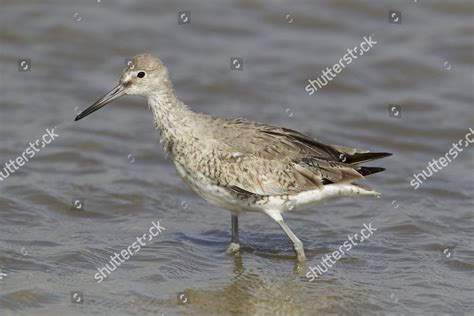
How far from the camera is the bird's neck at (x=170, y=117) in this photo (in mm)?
8711

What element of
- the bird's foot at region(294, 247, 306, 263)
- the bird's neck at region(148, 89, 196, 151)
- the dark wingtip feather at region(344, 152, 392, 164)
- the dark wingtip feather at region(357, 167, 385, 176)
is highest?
the bird's neck at region(148, 89, 196, 151)

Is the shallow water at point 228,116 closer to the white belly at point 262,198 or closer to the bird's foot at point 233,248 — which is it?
the bird's foot at point 233,248

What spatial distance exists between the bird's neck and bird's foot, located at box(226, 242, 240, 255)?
3.61 feet

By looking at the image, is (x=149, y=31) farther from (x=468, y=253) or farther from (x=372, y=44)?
(x=468, y=253)

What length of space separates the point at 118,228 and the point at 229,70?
14.3 feet

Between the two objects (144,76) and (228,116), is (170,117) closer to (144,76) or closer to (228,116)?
(144,76)

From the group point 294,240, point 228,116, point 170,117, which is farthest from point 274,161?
point 228,116

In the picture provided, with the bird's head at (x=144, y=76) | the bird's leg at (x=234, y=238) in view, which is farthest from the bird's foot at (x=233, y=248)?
the bird's head at (x=144, y=76)

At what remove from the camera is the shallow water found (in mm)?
8203

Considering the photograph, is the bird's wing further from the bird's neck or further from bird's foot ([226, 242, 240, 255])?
bird's foot ([226, 242, 240, 255])

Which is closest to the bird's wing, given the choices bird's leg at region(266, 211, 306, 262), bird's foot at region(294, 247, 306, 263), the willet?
the willet

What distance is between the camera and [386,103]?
42.3ft

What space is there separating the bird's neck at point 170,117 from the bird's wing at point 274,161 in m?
0.32

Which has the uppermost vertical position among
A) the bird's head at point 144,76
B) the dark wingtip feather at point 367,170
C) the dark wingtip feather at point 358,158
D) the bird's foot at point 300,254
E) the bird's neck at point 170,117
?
the bird's head at point 144,76
